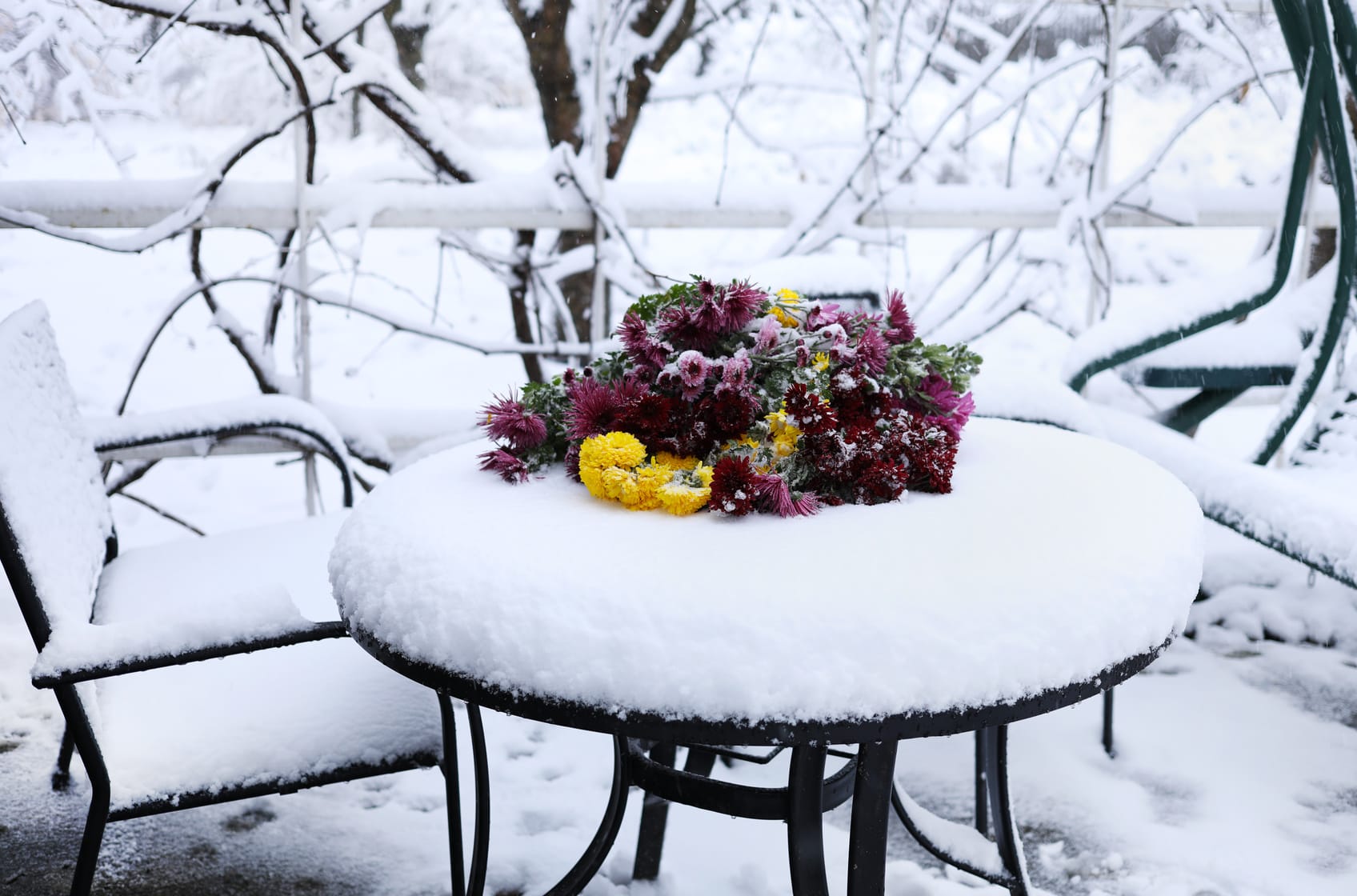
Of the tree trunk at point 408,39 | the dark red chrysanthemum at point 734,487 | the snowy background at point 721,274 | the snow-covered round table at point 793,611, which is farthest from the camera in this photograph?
the tree trunk at point 408,39

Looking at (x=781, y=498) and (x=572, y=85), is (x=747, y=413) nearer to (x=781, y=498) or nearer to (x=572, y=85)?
(x=781, y=498)

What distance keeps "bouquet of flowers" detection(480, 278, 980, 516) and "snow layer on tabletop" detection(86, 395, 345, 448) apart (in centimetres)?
88

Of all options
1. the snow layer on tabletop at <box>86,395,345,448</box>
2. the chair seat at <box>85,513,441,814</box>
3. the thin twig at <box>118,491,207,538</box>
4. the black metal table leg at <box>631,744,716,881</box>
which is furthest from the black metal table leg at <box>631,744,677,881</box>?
the thin twig at <box>118,491,207,538</box>

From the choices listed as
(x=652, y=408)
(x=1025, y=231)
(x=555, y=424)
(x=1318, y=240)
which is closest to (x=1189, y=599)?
(x=652, y=408)

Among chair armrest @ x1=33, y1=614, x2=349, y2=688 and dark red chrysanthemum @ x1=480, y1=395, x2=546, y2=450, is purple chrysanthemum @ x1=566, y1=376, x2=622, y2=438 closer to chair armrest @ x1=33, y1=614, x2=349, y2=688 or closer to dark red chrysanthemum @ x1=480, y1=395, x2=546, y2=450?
dark red chrysanthemum @ x1=480, y1=395, x2=546, y2=450

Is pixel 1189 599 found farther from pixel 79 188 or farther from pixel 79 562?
pixel 79 188

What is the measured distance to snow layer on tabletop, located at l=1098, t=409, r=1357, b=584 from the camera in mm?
1654

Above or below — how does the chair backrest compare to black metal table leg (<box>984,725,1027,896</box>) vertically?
above

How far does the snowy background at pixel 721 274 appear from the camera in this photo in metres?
1.72

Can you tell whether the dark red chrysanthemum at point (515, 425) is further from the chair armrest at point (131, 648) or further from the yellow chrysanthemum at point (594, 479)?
the chair armrest at point (131, 648)

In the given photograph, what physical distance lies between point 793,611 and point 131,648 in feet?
2.22

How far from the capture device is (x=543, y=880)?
1.63m

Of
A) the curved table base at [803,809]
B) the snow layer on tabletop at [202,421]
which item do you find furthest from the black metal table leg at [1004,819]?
the snow layer on tabletop at [202,421]

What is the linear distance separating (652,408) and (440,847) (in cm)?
94
